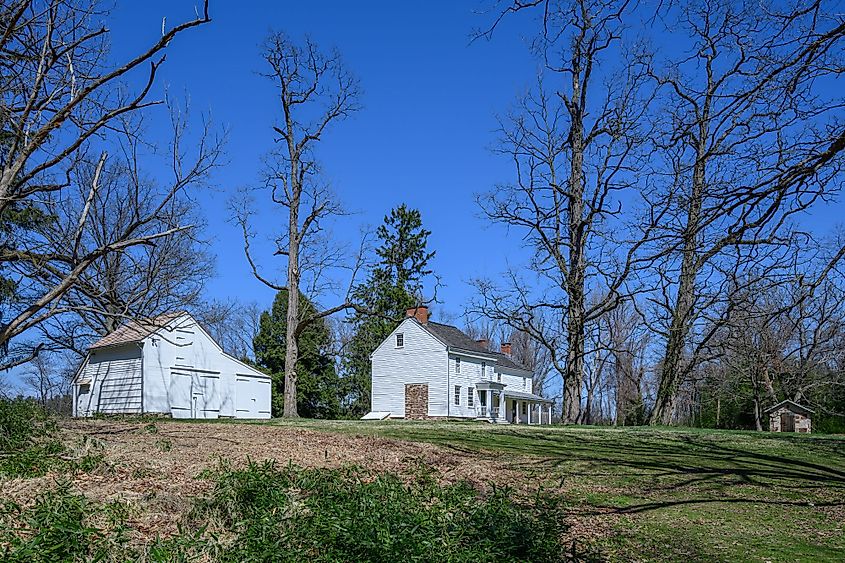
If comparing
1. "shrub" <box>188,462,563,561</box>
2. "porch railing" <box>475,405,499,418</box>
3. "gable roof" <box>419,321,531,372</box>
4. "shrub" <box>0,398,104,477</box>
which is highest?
"gable roof" <box>419,321,531,372</box>

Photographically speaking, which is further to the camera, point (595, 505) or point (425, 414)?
point (425, 414)

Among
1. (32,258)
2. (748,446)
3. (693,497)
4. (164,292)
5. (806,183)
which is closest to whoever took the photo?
(806,183)

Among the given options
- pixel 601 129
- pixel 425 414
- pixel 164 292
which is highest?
pixel 601 129

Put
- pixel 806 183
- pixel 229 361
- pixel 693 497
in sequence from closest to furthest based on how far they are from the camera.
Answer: pixel 806 183 < pixel 693 497 < pixel 229 361

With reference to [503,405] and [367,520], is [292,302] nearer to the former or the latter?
[367,520]

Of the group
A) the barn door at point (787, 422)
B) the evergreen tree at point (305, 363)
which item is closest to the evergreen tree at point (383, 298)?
the evergreen tree at point (305, 363)

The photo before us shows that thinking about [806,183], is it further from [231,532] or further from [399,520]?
[231,532]

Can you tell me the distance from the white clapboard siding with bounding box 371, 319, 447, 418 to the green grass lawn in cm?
2555

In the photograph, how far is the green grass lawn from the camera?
18.8 feet

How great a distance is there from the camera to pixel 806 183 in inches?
197

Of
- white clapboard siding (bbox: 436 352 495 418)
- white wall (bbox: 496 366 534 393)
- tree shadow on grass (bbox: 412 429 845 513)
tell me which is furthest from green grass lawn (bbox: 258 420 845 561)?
white wall (bbox: 496 366 534 393)

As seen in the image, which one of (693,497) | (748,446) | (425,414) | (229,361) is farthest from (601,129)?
(425,414)

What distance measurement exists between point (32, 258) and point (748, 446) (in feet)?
36.8

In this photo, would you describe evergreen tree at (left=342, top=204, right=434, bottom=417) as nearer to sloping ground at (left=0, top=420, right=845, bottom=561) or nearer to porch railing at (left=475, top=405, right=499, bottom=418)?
porch railing at (left=475, top=405, right=499, bottom=418)
